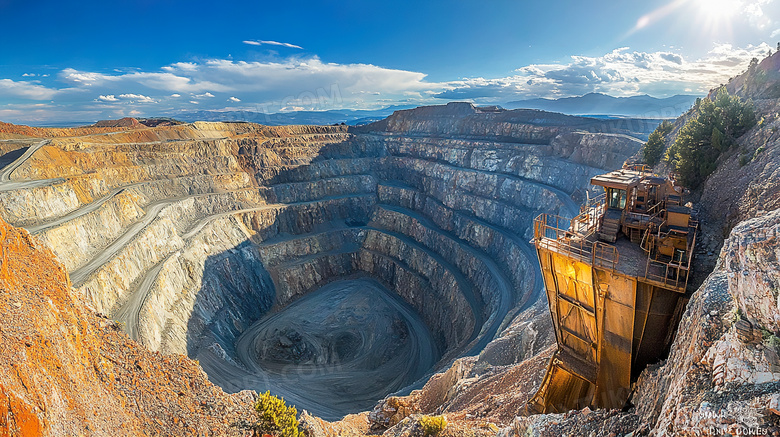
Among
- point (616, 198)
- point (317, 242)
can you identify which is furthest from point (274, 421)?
point (317, 242)

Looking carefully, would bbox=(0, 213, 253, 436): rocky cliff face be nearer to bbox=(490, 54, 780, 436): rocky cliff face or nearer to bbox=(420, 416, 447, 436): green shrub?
bbox=(420, 416, 447, 436): green shrub

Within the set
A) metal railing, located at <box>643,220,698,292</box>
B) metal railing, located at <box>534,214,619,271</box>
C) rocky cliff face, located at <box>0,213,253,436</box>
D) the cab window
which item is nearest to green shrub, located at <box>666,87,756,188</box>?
the cab window

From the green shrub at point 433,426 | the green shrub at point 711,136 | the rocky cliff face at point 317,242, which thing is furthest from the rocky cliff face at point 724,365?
the green shrub at point 711,136

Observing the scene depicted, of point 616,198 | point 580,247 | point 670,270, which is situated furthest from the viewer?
point 616,198

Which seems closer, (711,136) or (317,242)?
(711,136)

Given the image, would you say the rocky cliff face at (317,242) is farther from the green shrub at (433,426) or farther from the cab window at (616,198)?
the cab window at (616,198)

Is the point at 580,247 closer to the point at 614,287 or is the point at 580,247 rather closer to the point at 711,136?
the point at 614,287
